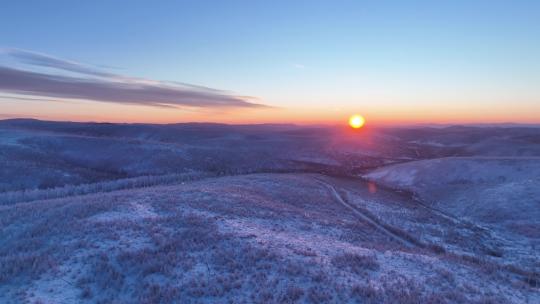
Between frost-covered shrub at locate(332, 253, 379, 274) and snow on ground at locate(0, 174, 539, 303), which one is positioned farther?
frost-covered shrub at locate(332, 253, 379, 274)

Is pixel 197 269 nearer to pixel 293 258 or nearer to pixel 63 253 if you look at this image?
pixel 293 258

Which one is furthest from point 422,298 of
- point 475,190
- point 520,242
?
point 475,190

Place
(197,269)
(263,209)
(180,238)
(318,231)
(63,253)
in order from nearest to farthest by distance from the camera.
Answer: (197,269) < (63,253) < (180,238) < (318,231) < (263,209)

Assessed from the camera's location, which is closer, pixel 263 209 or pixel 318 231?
pixel 318 231

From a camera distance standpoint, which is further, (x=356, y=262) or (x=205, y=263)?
(x=356, y=262)

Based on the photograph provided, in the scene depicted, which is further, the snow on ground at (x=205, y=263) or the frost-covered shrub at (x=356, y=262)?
the frost-covered shrub at (x=356, y=262)

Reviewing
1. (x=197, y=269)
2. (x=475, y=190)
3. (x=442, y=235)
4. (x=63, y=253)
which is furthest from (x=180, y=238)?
(x=475, y=190)

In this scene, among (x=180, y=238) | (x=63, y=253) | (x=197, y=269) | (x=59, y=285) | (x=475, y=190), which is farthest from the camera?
(x=475, y=190)

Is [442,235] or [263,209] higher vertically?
[263,209]

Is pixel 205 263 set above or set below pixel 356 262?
above
